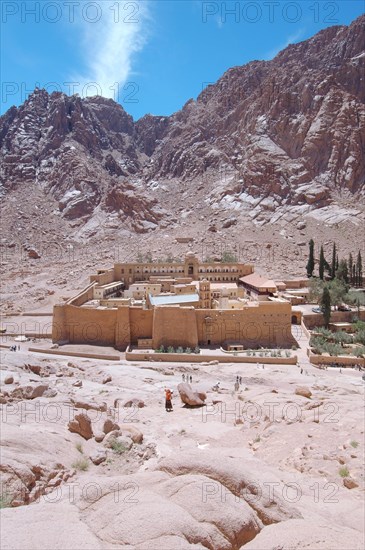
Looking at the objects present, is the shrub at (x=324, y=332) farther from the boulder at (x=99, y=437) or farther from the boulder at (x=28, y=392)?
the boulder at (x=99, y=437)

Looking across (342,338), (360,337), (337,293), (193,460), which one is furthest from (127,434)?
(337,293)

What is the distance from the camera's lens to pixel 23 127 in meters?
90.8

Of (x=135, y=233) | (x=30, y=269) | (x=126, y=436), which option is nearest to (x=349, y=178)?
(x=135, y=233)

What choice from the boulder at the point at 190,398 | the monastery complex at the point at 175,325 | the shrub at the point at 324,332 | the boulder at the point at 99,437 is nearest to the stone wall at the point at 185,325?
the monastery complex at the point at 175,325

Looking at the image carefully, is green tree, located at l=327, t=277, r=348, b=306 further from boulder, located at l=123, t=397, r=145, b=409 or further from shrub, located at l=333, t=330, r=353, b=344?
boulder, located at l=123, t=397, r=145, b=409

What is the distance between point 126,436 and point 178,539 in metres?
4.61

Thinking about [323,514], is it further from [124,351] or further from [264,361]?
[124,351]

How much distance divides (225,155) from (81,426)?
7584 centimetres

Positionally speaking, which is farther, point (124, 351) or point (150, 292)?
point (150, 292)

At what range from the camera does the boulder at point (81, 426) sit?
7.40 meters

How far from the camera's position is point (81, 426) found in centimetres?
748

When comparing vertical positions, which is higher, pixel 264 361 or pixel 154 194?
pixel 154 194

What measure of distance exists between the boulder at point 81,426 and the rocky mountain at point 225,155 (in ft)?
174

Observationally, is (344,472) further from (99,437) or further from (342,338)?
(342,338)
